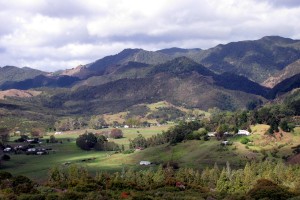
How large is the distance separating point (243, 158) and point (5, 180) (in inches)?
4205

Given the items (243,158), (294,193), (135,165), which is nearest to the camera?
→ (294,193)

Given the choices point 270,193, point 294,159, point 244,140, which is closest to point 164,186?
point 270,193

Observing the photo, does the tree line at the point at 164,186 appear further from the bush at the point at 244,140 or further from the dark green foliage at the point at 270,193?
the bush at the point at 244,140

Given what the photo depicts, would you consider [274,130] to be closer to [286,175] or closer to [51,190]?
[286,175]

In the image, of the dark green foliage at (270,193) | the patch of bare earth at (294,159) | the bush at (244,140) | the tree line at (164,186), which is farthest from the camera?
the bush at (244,140)

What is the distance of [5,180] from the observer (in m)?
93.8

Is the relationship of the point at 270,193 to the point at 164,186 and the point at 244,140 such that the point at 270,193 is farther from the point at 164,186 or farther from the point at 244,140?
the point at 244,140

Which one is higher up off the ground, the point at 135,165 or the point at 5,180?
the point at 5,180

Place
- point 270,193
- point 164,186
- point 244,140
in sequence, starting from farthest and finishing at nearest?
1. point 244,140
2. point 164,186
3. point 270,193

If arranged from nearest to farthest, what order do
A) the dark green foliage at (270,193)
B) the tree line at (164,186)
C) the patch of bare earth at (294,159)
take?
the tree line at (164,186), the dark green foliage at (270,193), the patch of bare earth at (294,159)

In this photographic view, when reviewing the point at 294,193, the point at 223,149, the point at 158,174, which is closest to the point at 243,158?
the point at 223,149

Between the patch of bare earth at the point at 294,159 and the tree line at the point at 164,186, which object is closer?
the tree line at the point at 164,186

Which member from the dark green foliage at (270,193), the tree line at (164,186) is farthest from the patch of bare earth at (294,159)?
the dark green foliage at (270,193)

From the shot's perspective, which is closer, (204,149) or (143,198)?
(143,198)
